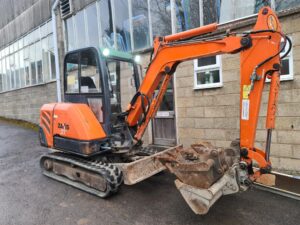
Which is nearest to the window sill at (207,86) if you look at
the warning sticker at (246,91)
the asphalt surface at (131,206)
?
the asphalt surface at (131,206)

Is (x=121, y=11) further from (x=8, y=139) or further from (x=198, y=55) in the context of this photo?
(x=8, y=139)

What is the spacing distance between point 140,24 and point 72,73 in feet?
12.1

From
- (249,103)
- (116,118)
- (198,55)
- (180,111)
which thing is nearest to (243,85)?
(249,103)

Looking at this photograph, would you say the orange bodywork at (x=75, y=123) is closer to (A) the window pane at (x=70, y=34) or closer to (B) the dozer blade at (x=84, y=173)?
(B) the dozer blade at (x=84, y=173)

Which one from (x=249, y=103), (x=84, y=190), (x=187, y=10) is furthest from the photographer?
(x=187, y=10)

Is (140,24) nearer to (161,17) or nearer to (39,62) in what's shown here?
(161,17)

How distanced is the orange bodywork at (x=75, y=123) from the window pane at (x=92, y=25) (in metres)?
4.98

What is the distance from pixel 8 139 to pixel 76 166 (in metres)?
6.26

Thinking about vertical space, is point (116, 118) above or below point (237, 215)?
above

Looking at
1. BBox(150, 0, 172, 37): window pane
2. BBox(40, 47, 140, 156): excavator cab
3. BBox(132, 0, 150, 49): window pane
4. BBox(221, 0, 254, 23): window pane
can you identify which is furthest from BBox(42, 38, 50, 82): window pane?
BBox(221, 0, 254, 23): window pane

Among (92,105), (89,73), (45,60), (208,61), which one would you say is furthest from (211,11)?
(45,60)

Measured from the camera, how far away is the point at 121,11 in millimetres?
8047

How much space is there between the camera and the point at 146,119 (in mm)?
4242

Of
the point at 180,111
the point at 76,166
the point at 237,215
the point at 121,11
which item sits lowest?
the point at 237,215
